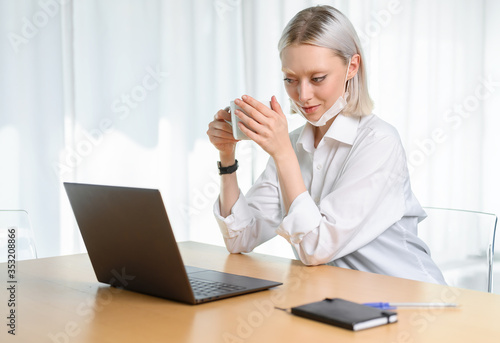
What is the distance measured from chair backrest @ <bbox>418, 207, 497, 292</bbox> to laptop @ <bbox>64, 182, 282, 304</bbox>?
71 centimetres

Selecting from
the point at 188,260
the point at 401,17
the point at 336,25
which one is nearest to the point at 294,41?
the point at 336,25

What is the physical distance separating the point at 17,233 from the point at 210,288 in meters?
0.79

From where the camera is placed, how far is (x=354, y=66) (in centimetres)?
157

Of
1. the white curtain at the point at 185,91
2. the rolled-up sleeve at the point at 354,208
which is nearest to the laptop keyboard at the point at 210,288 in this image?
the rolled-up sleeve at the point at 354,208

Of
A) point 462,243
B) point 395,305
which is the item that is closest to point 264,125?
point 395,305

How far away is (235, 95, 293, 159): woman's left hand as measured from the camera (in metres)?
1.34

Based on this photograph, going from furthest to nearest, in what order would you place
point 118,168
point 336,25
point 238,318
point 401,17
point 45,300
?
1. point 401,17
2. point 118,168
3. point 336,25
4. point 45,300
5. point 238,318

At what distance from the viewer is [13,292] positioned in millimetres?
1063

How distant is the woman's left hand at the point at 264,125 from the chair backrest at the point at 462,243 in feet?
1.83

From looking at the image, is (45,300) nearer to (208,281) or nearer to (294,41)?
(208,281)

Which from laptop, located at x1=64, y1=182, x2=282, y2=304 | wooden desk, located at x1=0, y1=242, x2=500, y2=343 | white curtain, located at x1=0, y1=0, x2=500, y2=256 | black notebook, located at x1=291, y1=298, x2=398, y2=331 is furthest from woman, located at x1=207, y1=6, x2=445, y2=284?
white curtain, located at x1=0, y1=0, x2=500, y2=256

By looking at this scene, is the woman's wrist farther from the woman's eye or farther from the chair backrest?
the chair backrest

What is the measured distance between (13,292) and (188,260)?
428 millimetres

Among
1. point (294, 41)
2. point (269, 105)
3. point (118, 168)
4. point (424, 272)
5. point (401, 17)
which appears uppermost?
point (401, 17)
